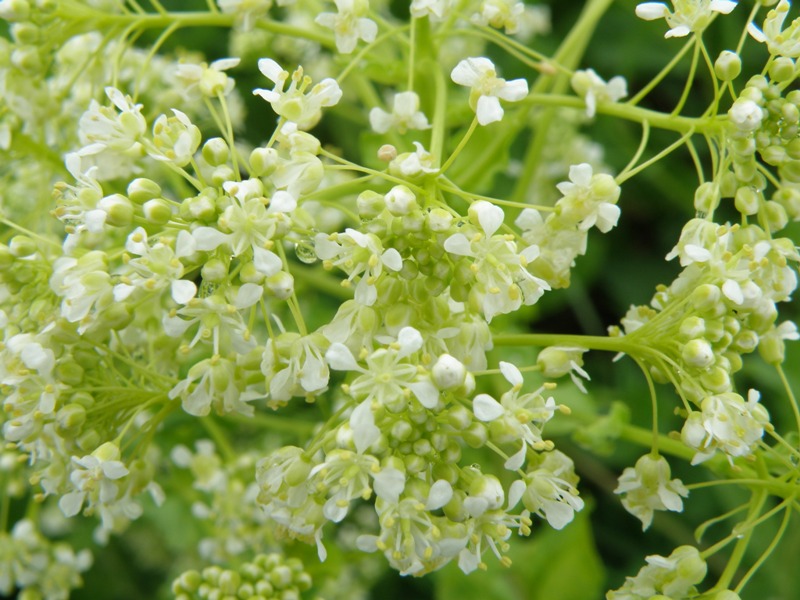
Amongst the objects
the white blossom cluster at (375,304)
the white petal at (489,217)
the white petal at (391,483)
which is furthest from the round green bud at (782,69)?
the white petal at (391,483)

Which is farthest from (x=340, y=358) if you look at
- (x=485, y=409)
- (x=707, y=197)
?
(x=707, y=197)

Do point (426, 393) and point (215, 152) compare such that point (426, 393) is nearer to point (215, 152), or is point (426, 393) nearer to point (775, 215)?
point (215, 152)

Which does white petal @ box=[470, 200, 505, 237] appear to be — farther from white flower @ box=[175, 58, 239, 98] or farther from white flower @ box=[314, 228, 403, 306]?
white flower @ box=[175, 58, 239, 98]

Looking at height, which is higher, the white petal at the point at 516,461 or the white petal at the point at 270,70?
the white petal at the point at 270,70

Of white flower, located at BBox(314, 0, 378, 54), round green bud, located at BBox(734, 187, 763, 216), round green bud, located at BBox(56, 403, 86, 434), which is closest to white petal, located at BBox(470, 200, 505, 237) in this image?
round green bud, located at BBox(734, 187, 763, 216)

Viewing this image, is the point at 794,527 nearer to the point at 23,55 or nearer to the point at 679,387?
the point at 679,387

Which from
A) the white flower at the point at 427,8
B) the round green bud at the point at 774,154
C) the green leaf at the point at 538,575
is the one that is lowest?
the green leaf at the point at 538,575

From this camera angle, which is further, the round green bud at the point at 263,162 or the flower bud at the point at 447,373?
the round green bud at the point at 263,162

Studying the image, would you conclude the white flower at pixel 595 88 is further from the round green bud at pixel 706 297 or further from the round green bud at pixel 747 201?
the round green bud at pixel 706 297
